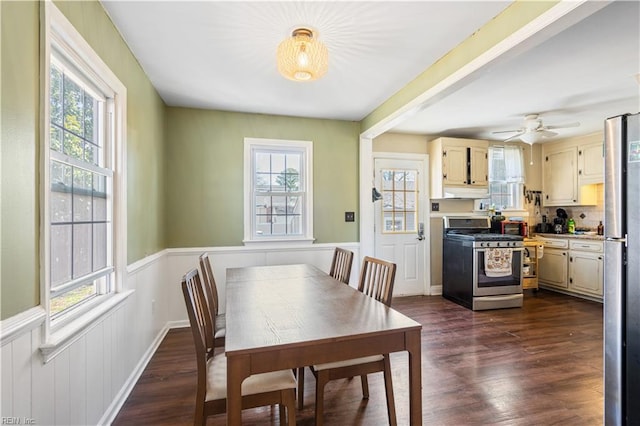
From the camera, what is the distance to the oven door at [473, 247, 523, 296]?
4004mm

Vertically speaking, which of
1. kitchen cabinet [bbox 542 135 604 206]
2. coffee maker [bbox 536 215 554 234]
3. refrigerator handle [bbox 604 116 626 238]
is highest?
kitchen cabinet [bbox 542 135 604 206]

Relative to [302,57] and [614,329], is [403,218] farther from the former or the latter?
[302,57]

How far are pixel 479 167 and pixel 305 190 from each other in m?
2.74

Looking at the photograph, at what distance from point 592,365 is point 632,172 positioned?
6.22 feet

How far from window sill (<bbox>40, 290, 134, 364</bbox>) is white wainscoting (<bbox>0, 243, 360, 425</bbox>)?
3cm

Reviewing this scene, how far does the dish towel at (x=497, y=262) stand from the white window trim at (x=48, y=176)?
13.1 feet

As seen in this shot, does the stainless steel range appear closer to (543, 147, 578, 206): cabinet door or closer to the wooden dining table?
(543, 147, 578, 206): cabinet door

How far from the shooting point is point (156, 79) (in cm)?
280

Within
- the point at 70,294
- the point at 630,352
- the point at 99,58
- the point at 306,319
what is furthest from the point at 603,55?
the point at 70,294

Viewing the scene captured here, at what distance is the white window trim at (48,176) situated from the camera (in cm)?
124

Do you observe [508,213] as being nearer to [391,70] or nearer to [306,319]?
[391,70]

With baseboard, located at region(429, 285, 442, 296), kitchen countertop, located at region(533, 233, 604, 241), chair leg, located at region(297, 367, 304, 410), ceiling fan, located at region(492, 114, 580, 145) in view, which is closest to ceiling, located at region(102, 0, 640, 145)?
ceiling fan, located at region(492, 114, 580, 145)

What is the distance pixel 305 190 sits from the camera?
391 cm

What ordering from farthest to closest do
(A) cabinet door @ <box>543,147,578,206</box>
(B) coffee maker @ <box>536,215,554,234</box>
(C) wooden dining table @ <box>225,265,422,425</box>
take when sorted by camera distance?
(B) coffee maker @ <box>536,215,554,234</box> → (A) cabinet door @ <box>543,147,578,206</box> → (C) wooden dining table @ <box>225,265,422,425</box>
